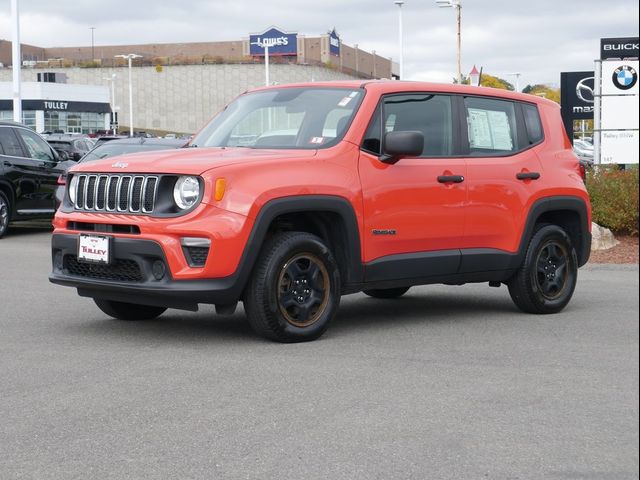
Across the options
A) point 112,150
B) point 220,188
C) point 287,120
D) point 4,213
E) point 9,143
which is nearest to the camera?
point 220,188

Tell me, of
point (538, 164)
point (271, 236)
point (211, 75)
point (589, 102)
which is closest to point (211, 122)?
point (271, 236)

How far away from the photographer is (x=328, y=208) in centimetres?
736

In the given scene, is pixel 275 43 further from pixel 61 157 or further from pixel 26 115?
pixel 61 157

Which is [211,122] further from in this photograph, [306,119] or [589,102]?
[589,102]

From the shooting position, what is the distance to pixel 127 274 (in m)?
7.27

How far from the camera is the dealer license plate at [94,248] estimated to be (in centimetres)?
726

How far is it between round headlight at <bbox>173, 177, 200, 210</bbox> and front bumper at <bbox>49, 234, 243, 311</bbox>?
12.8 inches

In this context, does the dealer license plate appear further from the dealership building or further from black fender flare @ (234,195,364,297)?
the dealership building

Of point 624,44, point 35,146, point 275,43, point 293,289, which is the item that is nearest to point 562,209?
point 293,289

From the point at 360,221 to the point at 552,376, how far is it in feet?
6.51

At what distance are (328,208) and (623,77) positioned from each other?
1267 cm

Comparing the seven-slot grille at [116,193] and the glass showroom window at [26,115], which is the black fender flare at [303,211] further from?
the glass showroom window at [26,115]

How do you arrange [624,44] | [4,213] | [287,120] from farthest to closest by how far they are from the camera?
[4,213], [287,120], [624,44]

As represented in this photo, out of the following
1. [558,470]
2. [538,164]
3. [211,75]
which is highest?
[211,75]
